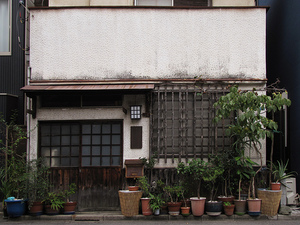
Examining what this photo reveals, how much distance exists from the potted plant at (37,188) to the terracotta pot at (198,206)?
4130mm

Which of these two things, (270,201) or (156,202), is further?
(156,202)

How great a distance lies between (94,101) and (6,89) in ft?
12.5

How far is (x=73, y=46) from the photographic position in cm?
1184

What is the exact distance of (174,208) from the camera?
1042cm

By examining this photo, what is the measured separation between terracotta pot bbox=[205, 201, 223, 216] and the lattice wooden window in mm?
1519

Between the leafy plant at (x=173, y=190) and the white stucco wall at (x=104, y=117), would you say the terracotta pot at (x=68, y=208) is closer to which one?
the white stucco wall at (x=104, y=117)

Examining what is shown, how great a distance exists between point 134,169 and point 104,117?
180cm

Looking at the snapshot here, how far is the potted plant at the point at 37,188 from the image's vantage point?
421 inches

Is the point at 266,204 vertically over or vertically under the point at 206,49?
under

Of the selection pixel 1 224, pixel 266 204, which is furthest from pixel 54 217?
pixel 266 204

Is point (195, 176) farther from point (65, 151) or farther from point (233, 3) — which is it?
point (233, 3)

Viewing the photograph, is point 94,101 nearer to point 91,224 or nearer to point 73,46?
point 73,46

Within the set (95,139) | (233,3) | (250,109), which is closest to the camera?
(250,109)

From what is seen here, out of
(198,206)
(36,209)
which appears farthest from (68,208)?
(198,206)
